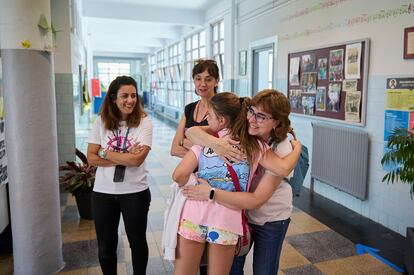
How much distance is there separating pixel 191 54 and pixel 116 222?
1004cm

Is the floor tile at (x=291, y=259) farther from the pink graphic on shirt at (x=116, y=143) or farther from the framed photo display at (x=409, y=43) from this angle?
the framed photo display at (x=409, y=43)

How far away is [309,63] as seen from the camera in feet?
15.4

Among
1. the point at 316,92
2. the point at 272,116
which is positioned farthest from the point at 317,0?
the point at 272,116

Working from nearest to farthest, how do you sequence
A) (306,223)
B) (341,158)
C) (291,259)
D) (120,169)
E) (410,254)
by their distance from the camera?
1. (120,169)
2. (410,254)
3. (291,259)
4. (306,223)
5. (341,158)

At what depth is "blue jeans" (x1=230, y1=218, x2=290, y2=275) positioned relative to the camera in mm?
1559

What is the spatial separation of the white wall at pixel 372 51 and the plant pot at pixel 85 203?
2.97 m

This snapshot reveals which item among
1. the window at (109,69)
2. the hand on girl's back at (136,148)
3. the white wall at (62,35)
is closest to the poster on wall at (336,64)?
the hand on girl's back at (136,148)

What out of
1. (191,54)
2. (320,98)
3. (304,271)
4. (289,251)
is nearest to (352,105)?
(320,98)

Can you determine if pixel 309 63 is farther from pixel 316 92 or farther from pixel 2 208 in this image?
pixel 2 208

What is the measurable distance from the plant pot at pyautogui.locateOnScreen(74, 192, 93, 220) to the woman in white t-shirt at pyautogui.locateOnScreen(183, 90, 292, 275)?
2.41 meters

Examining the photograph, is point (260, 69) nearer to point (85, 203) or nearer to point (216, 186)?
point (85, 203)

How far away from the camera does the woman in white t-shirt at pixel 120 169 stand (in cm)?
202

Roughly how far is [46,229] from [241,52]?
5.52 meters

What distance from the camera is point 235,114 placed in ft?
4.80
